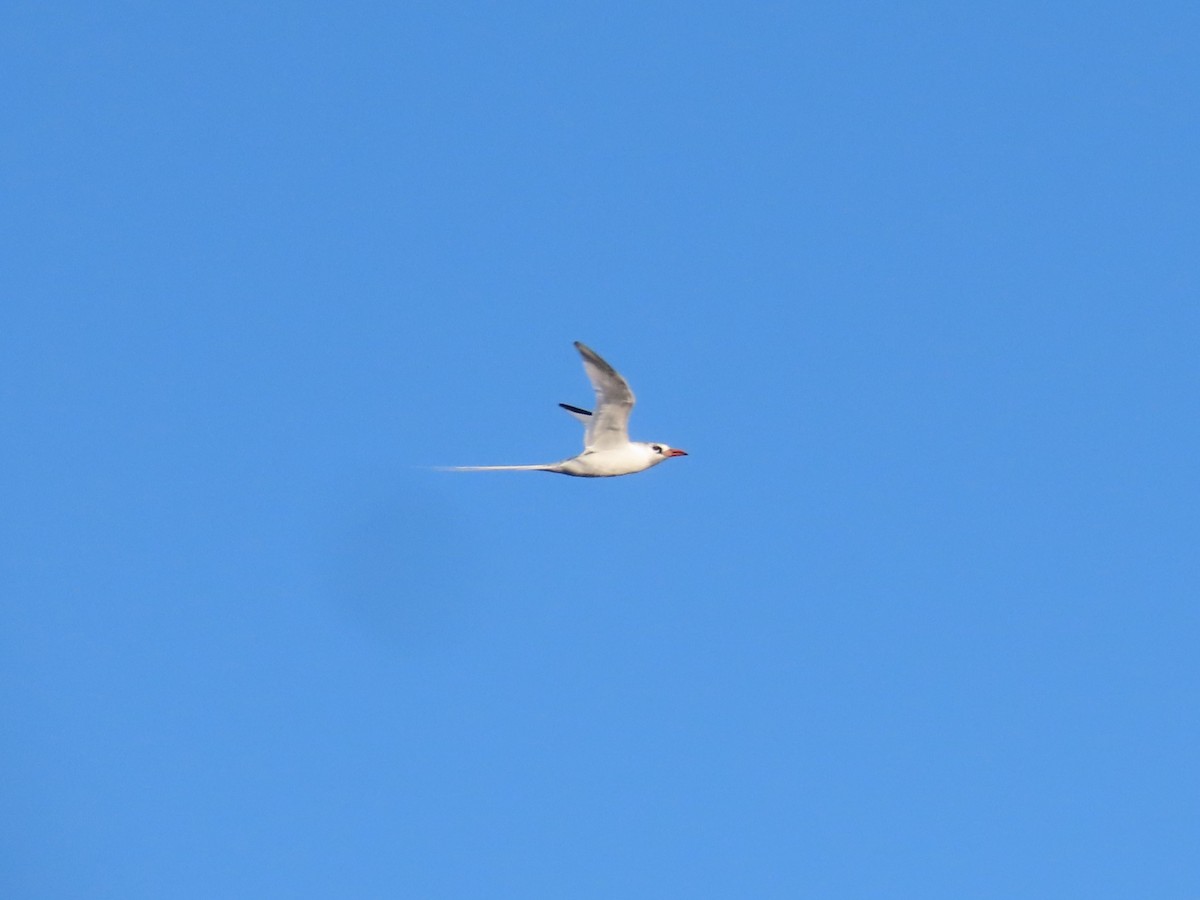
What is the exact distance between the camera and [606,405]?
38.1 metres

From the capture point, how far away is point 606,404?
125ft

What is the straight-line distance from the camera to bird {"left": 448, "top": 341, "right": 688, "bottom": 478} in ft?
123

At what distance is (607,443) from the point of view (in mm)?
38875

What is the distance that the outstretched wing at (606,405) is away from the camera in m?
37.0

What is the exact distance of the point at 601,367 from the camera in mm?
37000

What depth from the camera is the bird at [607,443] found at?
37469mm

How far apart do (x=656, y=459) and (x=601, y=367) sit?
3445 millimetres

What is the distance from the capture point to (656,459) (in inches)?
1571

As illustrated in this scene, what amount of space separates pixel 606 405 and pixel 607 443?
102 centimetres

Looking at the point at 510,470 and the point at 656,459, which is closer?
the point at 510,470

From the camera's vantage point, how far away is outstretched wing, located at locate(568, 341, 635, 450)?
3700cm

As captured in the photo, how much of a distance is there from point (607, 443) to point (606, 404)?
1.05m

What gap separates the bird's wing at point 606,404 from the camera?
121 ft

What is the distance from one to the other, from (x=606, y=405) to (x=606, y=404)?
0.12 feet
